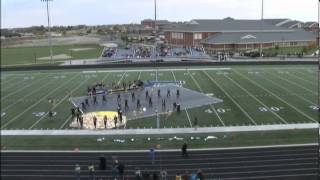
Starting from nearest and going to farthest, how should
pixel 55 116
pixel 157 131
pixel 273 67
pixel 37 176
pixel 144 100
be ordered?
pixel 37 176
pixel 157 131
pixel 55 116
pixel 144 100
pixel 273 67

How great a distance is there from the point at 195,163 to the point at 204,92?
63.0 feet

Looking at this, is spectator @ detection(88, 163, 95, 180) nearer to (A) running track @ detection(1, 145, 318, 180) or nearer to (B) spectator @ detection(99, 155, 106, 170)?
(A) running track @ detection(1, 145, 318, 180)

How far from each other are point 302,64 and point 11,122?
39205 mm

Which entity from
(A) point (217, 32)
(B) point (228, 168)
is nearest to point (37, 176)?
(B) point (228, 168)

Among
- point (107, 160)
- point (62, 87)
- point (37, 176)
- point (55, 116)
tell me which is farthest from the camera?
point (62, 87)

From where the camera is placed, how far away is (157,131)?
27625 millimetres

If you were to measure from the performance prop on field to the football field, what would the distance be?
874mm

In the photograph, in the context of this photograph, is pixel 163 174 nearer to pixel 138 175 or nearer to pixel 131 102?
pixel 138 175

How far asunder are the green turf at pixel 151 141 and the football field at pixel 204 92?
255 centimetres

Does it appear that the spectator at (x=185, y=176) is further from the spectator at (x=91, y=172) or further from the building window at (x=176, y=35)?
the building window at (x=176, y=35)

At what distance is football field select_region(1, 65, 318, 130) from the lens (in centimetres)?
3039

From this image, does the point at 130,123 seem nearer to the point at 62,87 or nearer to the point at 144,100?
the point at 144,100

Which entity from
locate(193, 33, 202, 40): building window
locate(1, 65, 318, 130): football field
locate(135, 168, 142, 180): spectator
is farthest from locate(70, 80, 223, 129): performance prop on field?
locate(193, 33, 202, 40): building window

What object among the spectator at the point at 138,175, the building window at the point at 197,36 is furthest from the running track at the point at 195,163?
the building window at the point at 197,36
